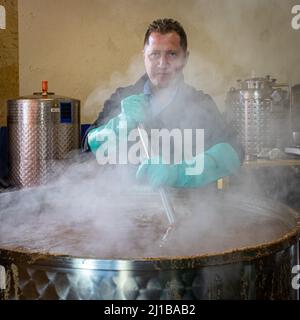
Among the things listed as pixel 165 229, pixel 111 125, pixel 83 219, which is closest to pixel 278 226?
pixel 165 229

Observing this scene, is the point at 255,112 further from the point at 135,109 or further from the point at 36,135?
the point at 36,135

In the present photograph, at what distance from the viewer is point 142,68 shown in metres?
4.04

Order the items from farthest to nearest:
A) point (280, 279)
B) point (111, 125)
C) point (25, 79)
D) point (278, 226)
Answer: point (25, 79), point (111, 125), point (278, 226), point (280, 279)

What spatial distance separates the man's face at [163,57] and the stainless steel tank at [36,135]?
3.53 feet

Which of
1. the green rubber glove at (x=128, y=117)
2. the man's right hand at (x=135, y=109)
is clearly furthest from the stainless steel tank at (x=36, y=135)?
the man's right hand at (x=135, y=109)

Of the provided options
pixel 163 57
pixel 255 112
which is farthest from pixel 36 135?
pixel 255 112

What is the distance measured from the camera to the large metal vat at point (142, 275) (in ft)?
3.79

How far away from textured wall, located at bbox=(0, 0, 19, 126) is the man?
1198 mm

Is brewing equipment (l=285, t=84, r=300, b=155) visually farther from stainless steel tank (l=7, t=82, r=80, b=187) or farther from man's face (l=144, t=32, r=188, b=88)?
stainless steel tank (l=7, t=82, r=80, b=187)

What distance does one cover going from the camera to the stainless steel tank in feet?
10.6

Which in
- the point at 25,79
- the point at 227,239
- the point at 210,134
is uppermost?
the point at 25,79

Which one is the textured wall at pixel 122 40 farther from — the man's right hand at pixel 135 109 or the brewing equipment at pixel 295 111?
the man's right hand at pixel 135 109

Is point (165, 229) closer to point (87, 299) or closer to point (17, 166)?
point (87, 299)
